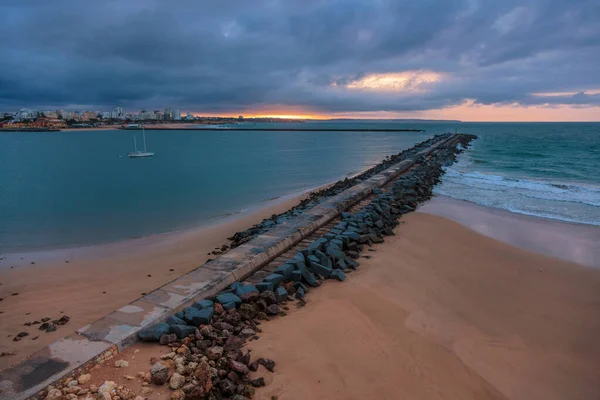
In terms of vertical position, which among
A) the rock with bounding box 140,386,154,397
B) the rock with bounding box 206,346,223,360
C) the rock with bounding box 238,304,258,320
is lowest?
the rock with bounding box 238,304,258,320

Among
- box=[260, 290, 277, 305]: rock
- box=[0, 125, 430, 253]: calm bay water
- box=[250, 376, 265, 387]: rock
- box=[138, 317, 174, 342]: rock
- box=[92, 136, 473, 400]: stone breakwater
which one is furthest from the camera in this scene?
box=[0, 125, 430, 253]: calm bay water

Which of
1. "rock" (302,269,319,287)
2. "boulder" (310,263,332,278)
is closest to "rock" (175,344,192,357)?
"rock" (302,269,319,287)

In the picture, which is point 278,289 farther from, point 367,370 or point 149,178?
point 149,178

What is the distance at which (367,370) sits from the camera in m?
3.78

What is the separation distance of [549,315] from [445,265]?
75.8 inches

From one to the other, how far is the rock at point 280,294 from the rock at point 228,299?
1.82ft

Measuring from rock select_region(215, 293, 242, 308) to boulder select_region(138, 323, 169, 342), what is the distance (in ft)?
2.68

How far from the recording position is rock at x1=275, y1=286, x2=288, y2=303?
4.98 m

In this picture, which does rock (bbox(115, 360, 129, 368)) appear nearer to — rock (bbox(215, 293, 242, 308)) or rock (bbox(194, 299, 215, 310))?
rock (bbox(194, 299, 215, 310))

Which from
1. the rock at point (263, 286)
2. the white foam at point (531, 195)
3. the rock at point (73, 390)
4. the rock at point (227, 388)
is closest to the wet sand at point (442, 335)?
the rock at point (227, 388)

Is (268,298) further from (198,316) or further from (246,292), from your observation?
(198,316)

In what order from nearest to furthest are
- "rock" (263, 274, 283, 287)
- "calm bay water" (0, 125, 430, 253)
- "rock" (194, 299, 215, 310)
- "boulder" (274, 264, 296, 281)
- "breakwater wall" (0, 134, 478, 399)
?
1. "breakwater wall" (0, 134, 478, 399)
2. "rock" (194, 299, 215, 310)
3. "rock" (263, 274, 283, 287)
4. "boulder" (274, 264, 296, 281)
5. "calm bay water" (0, 125, 430, 253)

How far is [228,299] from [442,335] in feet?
8.49

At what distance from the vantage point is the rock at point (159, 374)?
321 centimetres
